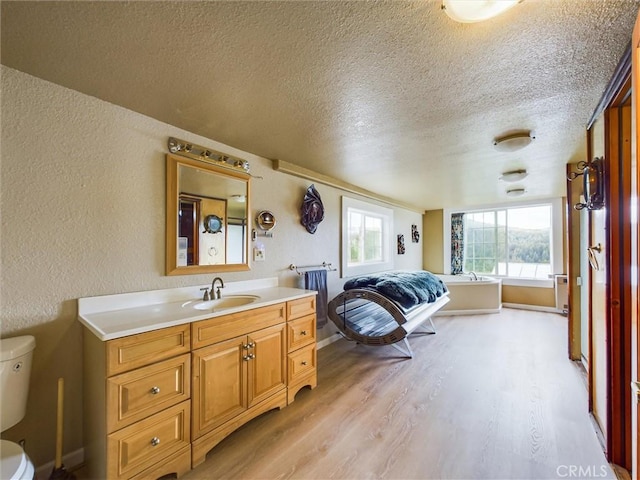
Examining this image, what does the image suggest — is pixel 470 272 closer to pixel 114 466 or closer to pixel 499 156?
pixel 499 156

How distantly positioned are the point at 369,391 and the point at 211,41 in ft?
8.76

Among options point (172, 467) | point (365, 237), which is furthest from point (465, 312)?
point (172, 467)

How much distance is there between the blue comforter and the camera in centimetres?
319

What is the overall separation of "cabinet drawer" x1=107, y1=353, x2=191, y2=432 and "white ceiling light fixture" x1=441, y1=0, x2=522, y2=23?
202 cm

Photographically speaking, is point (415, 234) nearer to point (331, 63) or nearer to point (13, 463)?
point (331, 63)

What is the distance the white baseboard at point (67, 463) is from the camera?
1.51 m

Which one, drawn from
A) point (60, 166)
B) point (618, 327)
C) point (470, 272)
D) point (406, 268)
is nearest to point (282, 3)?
point (60, 166)

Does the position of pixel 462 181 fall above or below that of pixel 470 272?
above

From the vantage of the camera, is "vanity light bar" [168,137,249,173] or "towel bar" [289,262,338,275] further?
"towel bar" [289,262,338,275]

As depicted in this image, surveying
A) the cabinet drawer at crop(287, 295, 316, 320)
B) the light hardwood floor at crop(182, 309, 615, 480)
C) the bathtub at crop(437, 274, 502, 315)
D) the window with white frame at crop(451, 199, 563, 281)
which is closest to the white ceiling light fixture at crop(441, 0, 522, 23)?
the cabinet drawer at crop(287, 295, 316, 320)

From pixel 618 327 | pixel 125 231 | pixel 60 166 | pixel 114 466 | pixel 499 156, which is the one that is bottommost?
pixel 114 466

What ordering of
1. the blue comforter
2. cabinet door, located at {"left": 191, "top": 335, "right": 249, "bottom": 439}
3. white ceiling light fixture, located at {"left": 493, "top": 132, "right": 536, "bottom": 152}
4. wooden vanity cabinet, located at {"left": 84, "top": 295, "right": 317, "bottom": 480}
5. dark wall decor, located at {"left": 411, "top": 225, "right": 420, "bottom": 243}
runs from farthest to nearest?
1. dark wall decor, located at {"left": 411, "top": 225, "right": 420, "bottom": 243}
2. the blue comforter
3. white ceiling light fixture, located at {"left": 493, "top": 132, "right": 536, "bottom": 152}
4. cabinet door, located at {"left": 191, "top": 335, "right": 249, "bottom": 439}
5. wooden vanity cabinet, located at {"left": 84, "top": 295, "right": 317, "bottom": 480}

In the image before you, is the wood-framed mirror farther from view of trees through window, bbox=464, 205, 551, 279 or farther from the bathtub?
view of trees through window, bbox=464, 205, 551, 279

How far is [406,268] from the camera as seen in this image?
5.86m
